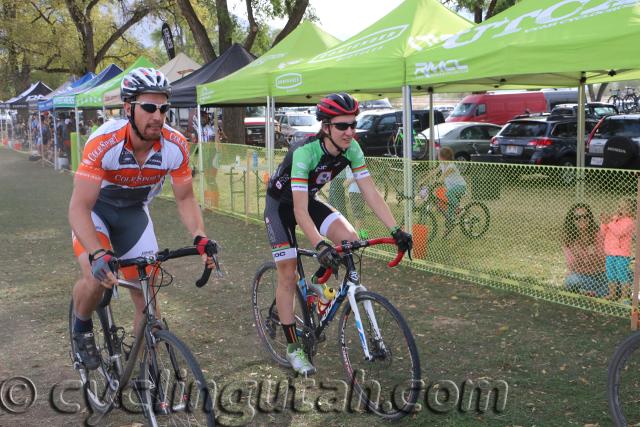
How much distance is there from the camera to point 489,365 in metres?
5.01

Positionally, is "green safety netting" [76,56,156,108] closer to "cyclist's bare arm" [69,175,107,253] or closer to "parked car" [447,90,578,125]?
"parked car" [447,90,578,125]

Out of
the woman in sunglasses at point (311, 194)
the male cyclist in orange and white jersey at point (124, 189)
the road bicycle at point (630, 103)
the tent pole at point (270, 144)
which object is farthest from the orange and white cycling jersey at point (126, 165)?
the road bicycle at point (630, 103)

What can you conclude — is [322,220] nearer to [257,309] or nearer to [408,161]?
[257,309]

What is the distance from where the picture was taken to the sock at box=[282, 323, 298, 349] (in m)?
4.69

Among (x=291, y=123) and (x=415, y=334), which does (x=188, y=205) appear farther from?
(x=291, y=123)

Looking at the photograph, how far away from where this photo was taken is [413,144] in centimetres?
2041

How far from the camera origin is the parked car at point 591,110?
22.0 metres

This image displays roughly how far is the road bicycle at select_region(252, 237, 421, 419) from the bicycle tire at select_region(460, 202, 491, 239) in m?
3.55

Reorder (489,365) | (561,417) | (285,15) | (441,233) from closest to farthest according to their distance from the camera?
1. (561,417)
2. (489,365)
3. (441,233)
4. (285,15)

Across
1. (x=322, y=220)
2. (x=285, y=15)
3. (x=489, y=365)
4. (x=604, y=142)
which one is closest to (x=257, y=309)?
(x=322, y=220)

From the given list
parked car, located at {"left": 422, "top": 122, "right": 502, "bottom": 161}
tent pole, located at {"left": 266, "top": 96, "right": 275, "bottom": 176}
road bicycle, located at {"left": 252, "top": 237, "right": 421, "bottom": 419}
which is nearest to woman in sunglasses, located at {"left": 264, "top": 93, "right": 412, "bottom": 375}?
road bicycle, located at {"left": 252, "top": 237, "right": 421, "bottom": 419}

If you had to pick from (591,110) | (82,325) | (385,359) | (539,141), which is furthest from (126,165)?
(591,110)

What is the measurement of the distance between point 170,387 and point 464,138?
56.4 feet

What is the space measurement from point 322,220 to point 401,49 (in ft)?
15.4
